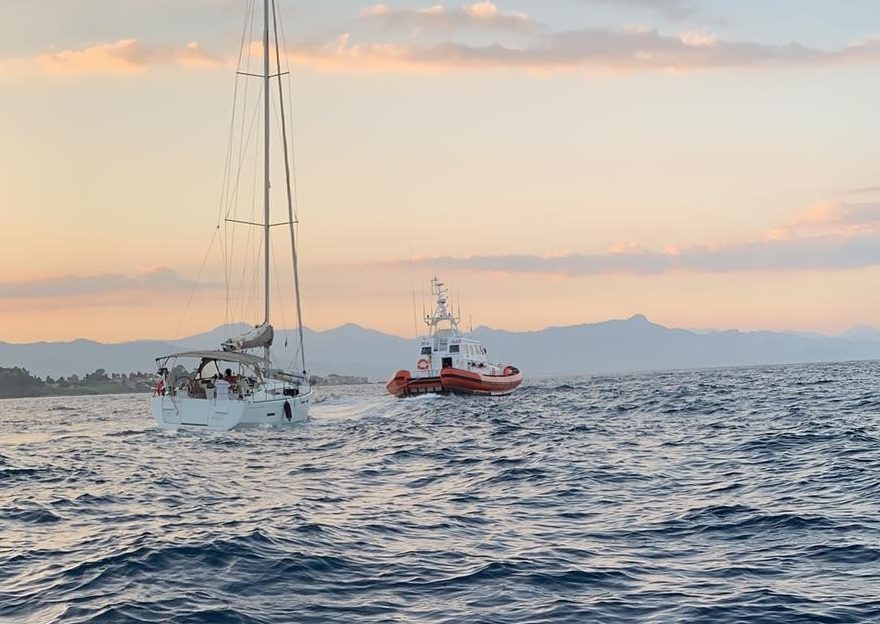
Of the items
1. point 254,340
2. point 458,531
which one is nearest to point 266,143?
point 254,340

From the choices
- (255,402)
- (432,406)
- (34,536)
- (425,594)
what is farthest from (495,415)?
(425,594)

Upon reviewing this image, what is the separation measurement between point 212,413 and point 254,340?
7.20m

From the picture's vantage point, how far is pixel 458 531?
1672cm

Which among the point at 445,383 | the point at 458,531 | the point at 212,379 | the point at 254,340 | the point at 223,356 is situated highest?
the point at 254,340

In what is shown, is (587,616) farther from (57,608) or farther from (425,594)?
(57,608)

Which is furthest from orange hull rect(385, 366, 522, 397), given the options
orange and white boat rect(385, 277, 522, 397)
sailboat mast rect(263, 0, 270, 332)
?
sailboat mast rect(263, 0, 270, 332)

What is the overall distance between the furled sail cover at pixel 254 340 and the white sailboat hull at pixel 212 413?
436 cm

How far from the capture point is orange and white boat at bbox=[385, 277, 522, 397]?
249 ft

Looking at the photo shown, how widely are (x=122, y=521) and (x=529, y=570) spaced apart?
9235 millimetres

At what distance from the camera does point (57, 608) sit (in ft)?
39.6

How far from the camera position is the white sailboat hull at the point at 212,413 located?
4100 cm

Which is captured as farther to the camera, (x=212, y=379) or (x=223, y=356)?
(x=212, y=379)

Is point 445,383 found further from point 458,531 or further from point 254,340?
point 458,531

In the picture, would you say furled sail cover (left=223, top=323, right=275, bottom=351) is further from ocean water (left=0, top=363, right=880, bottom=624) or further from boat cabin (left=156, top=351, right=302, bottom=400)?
ocean water (left=0, top=363, right=880, bottom=624)
